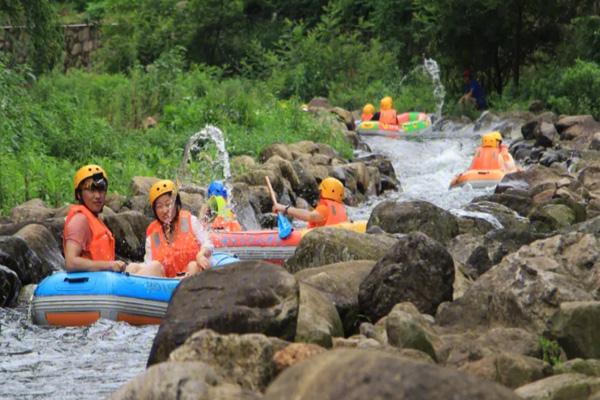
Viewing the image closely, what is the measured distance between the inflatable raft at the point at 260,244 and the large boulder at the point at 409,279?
11.8ft

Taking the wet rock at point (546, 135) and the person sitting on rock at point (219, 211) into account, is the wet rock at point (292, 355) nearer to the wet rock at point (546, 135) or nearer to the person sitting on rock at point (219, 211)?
the person sitting on rock at point (219, 211)

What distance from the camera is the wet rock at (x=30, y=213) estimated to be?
13648 mm

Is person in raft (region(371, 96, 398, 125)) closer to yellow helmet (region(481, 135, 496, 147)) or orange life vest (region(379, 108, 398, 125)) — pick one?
orange life vest (region(379, 108, 398, 125))

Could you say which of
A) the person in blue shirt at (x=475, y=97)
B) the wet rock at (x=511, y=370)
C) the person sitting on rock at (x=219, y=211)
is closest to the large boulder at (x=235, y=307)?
the wet rock at (x=511, y=370)

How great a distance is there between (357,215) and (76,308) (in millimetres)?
7458

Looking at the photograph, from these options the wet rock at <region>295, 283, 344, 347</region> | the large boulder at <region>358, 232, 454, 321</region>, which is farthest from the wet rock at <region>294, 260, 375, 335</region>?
the wet rock at <region>295, 283, 344, 347</region>

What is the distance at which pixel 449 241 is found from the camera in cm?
1246

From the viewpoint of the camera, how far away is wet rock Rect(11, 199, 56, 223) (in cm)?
1365

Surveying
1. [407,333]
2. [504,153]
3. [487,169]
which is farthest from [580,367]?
[504,153]

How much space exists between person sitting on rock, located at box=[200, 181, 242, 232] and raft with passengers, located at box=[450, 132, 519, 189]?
5896 millimetres

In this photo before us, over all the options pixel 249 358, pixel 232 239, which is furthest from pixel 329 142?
pixel 249 358

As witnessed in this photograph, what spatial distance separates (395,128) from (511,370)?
65.4 feet

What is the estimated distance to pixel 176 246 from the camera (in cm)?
1060

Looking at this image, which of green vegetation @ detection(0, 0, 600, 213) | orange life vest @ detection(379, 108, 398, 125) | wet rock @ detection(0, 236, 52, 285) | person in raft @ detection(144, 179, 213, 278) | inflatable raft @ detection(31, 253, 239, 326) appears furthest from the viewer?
orange life vest @ detection(379, 108, 398, 125)
